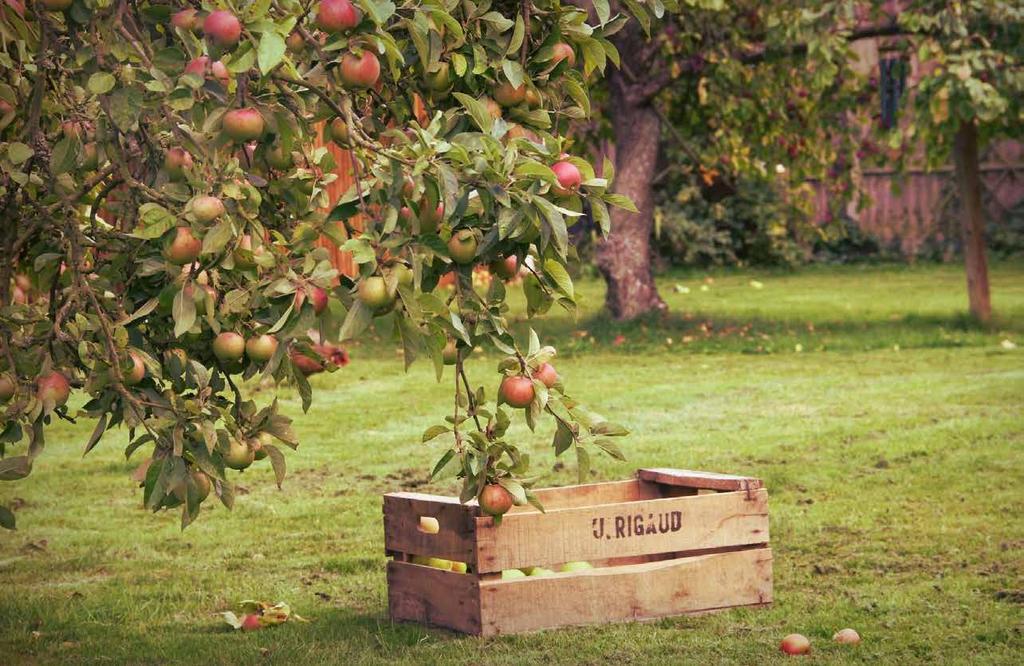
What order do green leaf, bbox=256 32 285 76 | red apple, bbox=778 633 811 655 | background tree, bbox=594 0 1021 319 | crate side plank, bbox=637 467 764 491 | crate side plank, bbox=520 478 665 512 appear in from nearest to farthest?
green leaf, bbox=256 32 285 76 → red apple, bbox=778 633 811 655 → crate side plank, bbox=637 467 764 491 → crate side plank, bbox=520 478 665 512 → background tree, bbox=594 0 1021 319

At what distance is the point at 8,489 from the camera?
278 inches

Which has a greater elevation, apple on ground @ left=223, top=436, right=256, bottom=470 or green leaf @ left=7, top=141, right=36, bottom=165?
green leaf @ left=7, top=141, right=36, bottom=165

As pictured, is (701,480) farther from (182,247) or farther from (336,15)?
(336,15)

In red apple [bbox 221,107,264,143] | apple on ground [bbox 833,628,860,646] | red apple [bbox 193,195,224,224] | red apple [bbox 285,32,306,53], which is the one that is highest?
red apple [bbox 285,32,306,53]

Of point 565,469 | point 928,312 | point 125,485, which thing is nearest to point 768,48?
point 928,312

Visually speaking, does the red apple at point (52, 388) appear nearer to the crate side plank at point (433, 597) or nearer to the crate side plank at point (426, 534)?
the crate side plank at point (426, 534)

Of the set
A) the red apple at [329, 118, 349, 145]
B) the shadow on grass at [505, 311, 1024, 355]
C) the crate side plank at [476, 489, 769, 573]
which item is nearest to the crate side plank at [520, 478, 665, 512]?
the crate side plank at [476, 489, 769, 573]

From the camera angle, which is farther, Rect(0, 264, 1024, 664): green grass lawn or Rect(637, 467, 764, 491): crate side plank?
Rect(637, 467, 764, 491): crate side plank

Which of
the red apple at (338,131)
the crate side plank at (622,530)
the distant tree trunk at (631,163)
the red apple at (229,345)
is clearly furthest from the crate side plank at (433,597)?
the distant tree trunk at (631,163)

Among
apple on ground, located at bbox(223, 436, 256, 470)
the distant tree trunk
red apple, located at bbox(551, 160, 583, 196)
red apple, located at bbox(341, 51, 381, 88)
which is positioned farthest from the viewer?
the distant tree trunk

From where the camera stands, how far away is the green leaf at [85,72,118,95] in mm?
2764

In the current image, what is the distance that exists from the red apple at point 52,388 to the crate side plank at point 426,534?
146cm

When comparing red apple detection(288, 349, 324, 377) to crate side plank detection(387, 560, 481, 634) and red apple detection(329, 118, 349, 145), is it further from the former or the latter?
crate side plank detection(387, 560, 481, 634)

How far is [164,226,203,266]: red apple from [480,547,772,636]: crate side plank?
6.25 feet
